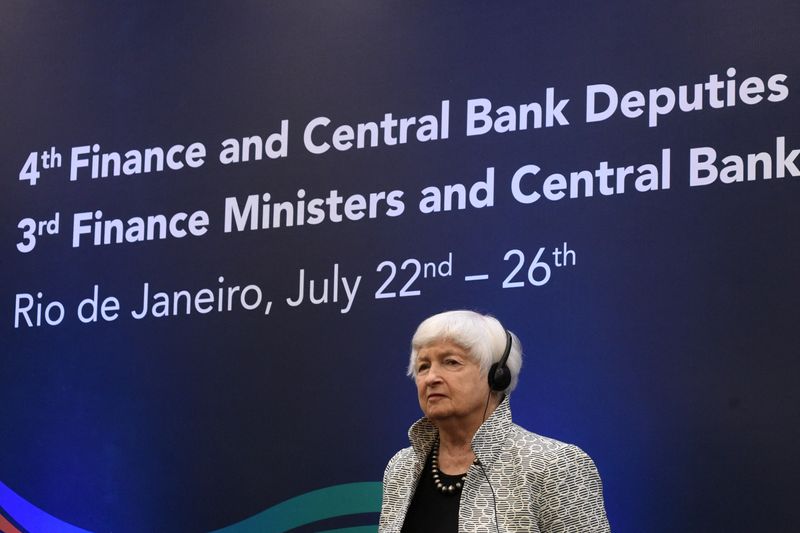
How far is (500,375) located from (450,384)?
0.46ft

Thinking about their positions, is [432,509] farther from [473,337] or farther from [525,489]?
[473,337]

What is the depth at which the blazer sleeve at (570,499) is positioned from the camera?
364 centimetres

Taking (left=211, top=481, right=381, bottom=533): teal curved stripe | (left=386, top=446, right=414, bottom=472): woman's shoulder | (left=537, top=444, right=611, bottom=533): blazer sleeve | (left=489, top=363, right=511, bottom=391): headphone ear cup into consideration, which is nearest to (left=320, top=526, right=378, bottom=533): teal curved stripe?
(left=211, top=481, right=381, bottom=533): teal curved stripe

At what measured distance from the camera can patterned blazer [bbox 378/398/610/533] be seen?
3652mm

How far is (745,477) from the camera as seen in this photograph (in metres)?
4.15

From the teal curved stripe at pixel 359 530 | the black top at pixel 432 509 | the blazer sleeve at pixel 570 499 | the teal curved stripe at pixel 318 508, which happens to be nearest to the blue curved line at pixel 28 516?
the teal curved stripe at pixel 318 508

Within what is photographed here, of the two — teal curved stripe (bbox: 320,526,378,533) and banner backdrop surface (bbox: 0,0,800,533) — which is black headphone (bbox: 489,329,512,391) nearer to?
banner backdrop surface (bbox: 0,0,800,533)

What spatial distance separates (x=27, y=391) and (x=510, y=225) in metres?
1.89

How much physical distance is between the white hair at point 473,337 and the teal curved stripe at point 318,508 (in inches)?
34.9

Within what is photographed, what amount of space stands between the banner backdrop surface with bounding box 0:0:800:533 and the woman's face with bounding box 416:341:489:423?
26.9 inches

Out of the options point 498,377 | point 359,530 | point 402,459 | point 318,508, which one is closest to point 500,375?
point 498,377

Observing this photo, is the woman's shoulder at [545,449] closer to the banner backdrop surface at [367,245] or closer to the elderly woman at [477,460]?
the elderly woman at [477,460]

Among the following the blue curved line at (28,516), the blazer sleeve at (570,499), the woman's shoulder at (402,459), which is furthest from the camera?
the blue curved line at (28,516)

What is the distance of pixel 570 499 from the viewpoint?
3662 mm
